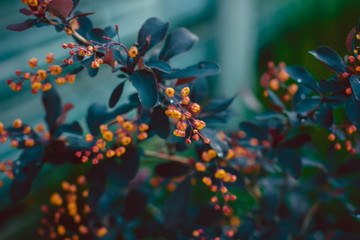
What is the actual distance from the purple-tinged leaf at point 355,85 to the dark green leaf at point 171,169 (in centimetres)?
36

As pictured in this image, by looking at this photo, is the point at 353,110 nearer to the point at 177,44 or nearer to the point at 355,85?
the point at 355,85

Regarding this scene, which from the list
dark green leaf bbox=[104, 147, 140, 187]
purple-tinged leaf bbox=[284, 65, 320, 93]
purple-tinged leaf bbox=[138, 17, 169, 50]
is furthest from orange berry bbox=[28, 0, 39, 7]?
purple-tinged leaf bbox=[284, 65, 320, 93]

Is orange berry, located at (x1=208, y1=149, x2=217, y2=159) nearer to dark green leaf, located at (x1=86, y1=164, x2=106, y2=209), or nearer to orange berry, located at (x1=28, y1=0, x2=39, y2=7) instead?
dark green leaf, located at (x1=86, y1=164, x2=106, y2=209)

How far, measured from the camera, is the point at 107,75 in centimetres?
183

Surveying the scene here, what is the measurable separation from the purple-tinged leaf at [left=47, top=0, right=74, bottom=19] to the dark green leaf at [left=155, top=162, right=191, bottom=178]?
0.35 m

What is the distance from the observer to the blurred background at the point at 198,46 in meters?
1.38

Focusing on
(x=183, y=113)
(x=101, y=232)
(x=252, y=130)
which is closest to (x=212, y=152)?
(x=183, y=113)

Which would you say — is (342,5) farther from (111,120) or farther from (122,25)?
(111,120)

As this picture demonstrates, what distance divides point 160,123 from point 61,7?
0.77 feet

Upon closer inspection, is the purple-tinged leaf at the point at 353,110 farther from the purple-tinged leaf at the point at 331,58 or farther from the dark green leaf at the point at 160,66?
the dark green leaf at the point at 160,66

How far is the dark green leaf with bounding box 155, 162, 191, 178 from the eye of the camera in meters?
→ 0.68

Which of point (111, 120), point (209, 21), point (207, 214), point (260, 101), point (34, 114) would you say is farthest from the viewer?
point (209, 21)

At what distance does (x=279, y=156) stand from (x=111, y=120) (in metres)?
0.35

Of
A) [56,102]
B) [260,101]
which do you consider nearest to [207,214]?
[56,102]
